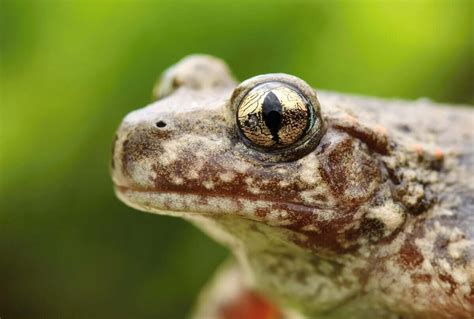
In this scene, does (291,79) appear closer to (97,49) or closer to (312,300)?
(312,300)

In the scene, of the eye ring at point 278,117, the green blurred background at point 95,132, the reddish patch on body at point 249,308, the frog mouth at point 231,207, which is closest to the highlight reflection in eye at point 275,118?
the eye ring at point 278,117

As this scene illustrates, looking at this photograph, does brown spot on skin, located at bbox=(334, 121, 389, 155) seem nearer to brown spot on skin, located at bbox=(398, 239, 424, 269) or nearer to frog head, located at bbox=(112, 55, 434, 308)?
frog head, located at bbox=(112, 55, 434, 308)

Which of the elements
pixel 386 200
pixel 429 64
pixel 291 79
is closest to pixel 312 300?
pixel 386 200

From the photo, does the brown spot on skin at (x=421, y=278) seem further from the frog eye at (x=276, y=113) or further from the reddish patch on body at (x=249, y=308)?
the reddish patch on body at (x=249, y=308)

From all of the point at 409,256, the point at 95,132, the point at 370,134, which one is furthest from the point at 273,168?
the point at 95,132

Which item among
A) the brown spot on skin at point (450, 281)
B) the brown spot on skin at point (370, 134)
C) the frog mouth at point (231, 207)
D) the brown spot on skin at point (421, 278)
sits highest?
the brown spot on skin at point (370, 134)

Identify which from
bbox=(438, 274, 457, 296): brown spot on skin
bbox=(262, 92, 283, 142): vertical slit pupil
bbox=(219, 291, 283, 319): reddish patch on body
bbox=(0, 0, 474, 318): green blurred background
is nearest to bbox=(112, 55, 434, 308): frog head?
bbox=(262, 92, 283, 142): vertical slit pupil
